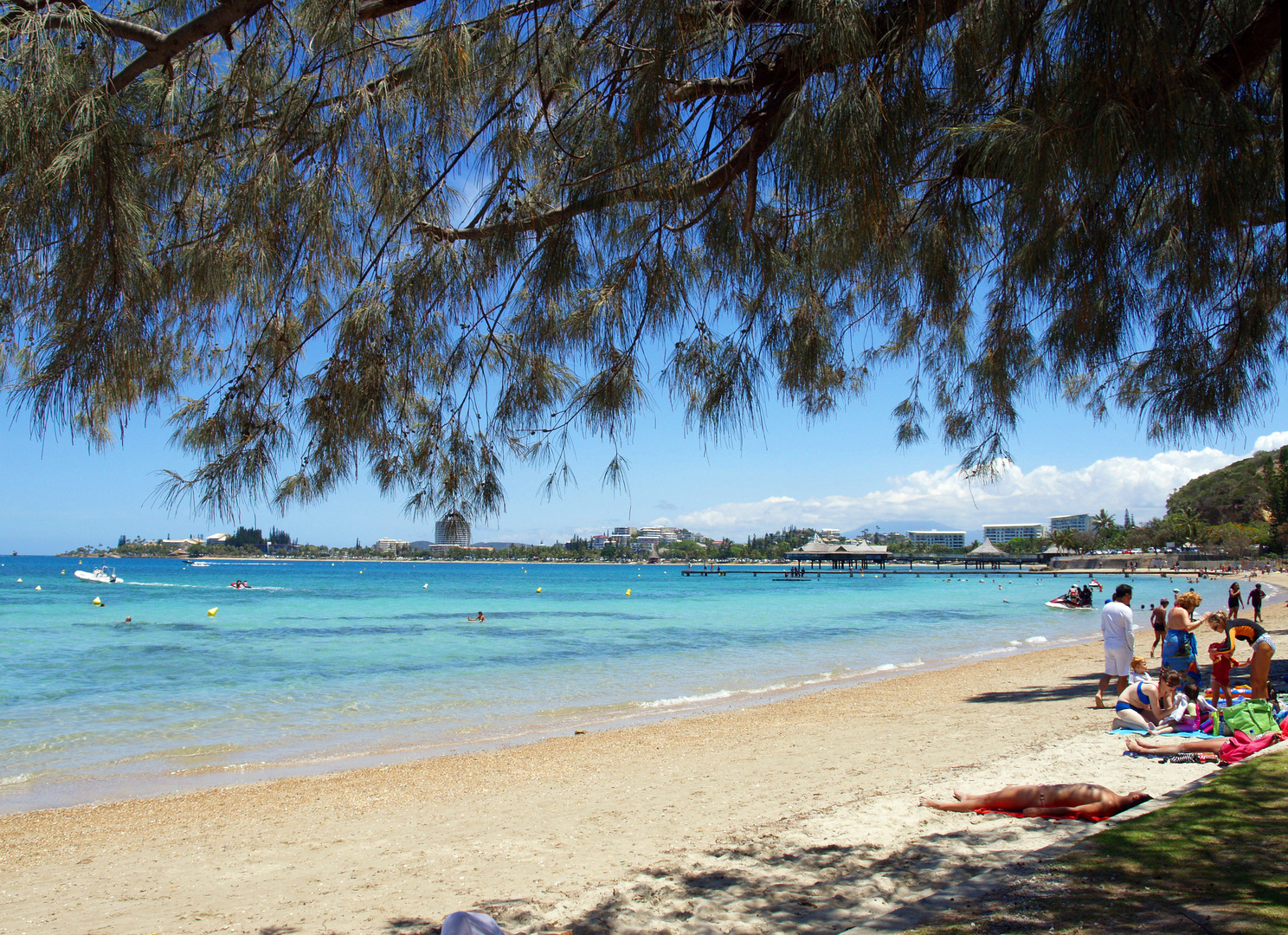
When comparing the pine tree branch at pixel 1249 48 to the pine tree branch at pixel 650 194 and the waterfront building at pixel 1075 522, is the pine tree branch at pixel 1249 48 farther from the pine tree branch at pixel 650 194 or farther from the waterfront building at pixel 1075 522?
the waterfront building at pixel 1075 522

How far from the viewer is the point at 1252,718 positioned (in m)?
5.40

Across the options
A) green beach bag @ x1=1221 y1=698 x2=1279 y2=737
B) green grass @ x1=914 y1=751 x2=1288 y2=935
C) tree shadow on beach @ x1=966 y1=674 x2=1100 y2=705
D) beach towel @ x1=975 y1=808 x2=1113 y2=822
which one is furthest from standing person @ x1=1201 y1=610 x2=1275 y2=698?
green grass @ x1=914 y1=751 x2=1288 y2=935

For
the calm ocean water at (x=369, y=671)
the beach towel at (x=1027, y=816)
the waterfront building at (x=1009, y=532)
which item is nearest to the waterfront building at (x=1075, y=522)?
the waterfront building at (x=1009, y=532)

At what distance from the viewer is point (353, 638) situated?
2059 cm

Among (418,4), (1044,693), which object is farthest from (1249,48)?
(1044,693)

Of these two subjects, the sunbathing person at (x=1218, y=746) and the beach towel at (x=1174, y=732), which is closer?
the sunbathing person at (x=1218, y=746)

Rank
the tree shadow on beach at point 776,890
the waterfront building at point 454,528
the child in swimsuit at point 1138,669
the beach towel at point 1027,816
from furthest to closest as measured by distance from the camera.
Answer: the child in swimsuit at point 1138,669, the beach towel at point 1027,816, the tree shadow on beach at point 776,890, the waterfront building at point 454,528

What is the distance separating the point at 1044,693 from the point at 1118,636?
2.50 m

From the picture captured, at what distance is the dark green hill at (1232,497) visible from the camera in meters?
86.5

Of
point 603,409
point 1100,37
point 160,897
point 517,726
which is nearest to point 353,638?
point 517,726

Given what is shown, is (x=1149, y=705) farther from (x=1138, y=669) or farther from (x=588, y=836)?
(x=588, y=836)

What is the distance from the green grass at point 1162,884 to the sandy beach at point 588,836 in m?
0.58

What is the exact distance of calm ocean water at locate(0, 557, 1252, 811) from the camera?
8438mm

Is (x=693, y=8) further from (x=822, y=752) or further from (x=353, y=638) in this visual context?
(x=353, y=638)
